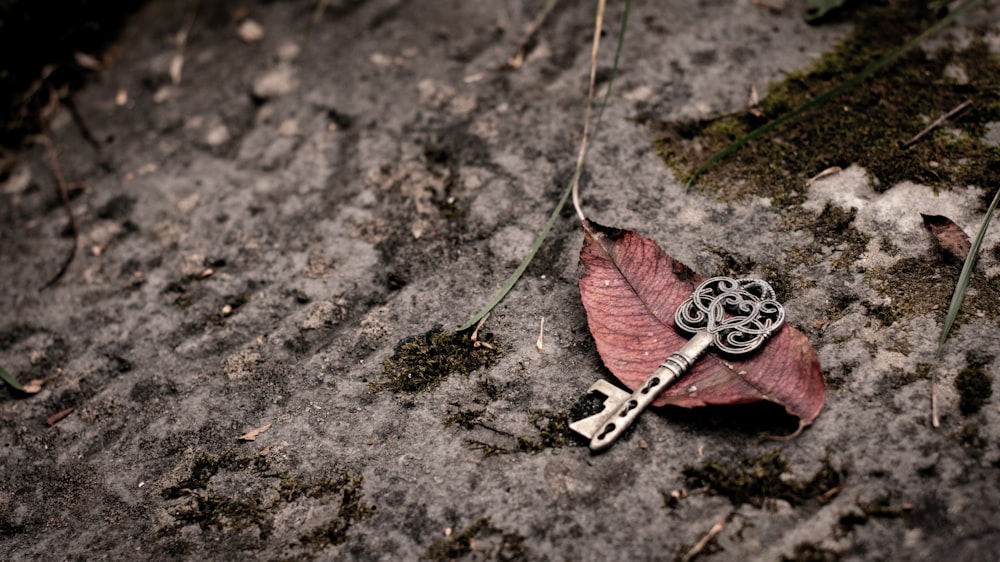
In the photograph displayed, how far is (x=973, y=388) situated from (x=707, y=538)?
56 cm

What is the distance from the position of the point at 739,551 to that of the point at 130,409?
4.37 ft

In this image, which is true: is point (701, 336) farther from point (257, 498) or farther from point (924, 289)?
point (257, 498)

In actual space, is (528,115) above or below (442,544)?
above

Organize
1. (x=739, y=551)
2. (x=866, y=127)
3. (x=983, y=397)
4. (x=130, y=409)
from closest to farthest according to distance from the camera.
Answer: (x=739, y=551) < (x=983, y=397) < (x=130, y=409) < (x=866, y=127)

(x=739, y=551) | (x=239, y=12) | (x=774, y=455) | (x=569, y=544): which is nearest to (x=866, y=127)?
(x=774, y=455)

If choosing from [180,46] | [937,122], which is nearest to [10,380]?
[180,46]

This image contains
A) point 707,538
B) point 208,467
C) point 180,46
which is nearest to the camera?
point 707,538

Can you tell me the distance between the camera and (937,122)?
186cm

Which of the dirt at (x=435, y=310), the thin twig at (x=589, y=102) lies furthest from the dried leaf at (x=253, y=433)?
the thin twig at (x=589, y=102)

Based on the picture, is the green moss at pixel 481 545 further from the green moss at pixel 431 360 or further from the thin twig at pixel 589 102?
the thin twig at pixel 589 102

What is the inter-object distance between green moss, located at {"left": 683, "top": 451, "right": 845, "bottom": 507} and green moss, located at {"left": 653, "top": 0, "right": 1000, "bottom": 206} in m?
0.70

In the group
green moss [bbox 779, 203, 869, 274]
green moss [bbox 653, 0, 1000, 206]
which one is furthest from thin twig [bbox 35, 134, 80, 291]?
green moss [bbox 779, 203, 869, 274]

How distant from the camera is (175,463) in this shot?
5.16 ft

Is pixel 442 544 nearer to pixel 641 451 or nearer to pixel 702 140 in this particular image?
pixel 641 451
